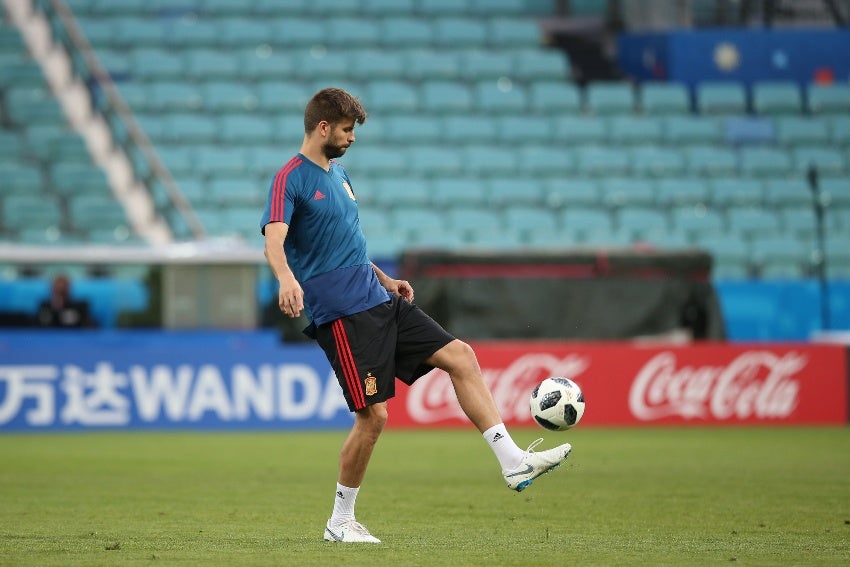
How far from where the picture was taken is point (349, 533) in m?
7.39

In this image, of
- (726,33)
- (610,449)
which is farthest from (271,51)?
(610,449)

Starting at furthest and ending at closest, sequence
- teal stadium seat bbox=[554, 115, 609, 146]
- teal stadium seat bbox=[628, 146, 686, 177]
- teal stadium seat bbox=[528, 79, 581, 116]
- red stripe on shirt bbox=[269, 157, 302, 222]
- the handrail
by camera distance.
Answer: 1. teal stadium seat bbox=[528, 79, 581, 116]
2. teal stadium seat bbox=[554, 115, 609, 146]
3. teal stadium seat bbox=[628, 146, 686, 177]
4. the handrail
5. red stripe on shirt bbox=[269, 157, 302, 222]

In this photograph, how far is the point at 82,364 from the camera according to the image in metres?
16.7

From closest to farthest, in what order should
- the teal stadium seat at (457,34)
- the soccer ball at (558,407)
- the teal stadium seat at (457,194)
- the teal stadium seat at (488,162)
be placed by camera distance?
the soccer ball at (558,407)
the teal stadium seat at (457,194)
the teal stadium seat at (488,162)
the teal stadium seat at (457,34)

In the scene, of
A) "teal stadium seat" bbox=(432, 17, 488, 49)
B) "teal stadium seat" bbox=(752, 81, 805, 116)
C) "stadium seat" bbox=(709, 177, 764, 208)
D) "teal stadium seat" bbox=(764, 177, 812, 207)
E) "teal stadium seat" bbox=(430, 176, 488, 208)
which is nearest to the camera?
"teal stadium seat" bbox=(430, 176, 488, 208)

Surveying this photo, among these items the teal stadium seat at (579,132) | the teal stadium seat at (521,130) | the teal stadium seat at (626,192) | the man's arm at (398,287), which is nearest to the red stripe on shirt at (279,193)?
the man's arm at (398,287)

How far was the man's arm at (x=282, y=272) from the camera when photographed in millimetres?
6809

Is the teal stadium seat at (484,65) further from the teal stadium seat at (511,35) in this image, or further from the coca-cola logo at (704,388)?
the coca-cola logo at (704,388)

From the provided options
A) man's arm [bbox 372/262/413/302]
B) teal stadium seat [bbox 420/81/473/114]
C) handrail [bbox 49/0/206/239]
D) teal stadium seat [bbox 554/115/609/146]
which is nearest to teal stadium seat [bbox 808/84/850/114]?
teal stadium seat [bbox 554/115/609/146]

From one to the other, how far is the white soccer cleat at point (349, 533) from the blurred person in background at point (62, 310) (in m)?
10.9

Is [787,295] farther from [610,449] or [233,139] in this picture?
[233,139]

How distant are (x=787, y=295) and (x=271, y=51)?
1092cm

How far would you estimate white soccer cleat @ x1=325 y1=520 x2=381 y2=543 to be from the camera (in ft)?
24.2

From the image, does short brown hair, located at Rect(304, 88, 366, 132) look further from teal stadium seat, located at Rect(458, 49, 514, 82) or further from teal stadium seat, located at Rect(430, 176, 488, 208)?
teal stadium seat, located at Rect(458, 49, 514, 82)
